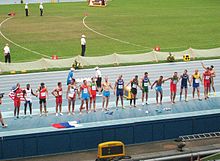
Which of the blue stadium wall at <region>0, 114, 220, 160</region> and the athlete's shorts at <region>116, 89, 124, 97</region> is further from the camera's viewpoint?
the athlete's shorts at <region>116, 89, 124, 97</region>

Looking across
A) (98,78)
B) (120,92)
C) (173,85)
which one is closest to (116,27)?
(98,78)

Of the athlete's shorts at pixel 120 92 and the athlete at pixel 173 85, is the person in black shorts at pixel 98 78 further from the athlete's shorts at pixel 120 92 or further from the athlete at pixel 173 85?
the athlete at pixel 173 85

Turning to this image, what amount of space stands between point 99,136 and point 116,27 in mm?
26153

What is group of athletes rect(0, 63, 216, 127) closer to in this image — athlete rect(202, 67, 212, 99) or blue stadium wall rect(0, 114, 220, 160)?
athlete rect(202, 67, 212, 99)

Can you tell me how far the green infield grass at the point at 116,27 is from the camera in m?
36.4

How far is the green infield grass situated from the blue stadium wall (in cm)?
1444

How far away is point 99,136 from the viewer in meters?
19.3

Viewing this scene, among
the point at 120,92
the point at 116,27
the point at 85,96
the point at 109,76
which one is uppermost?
the point at 116,27

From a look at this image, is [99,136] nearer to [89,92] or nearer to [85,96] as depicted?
[85,96]

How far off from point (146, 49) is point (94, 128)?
55.7 ft

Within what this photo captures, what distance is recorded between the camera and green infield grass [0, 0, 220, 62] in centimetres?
3641

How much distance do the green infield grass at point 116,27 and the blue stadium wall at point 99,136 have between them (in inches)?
568

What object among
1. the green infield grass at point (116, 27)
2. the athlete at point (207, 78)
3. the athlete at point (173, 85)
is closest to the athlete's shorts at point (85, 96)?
the athlete at point (173, 85)

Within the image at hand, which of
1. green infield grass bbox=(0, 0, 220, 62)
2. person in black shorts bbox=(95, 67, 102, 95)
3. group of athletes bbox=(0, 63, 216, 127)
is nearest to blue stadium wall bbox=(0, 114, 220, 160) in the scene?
group of athletes bbox=(0, 63, 216, 127)
